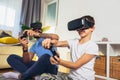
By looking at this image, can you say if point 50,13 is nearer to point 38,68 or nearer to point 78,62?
point 38,68

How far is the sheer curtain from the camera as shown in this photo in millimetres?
3046

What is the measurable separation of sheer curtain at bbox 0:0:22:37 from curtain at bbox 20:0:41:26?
0.34 ft

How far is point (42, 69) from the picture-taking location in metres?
1.19

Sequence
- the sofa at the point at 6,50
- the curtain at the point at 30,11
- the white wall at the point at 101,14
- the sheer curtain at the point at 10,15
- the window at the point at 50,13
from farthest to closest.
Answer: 1. the window at the point at 50,13
2. the curtain at the point at 30,11
3. the sheer curtain at the point at 10,15
4. the sofa at the point at 6,50
5. the white wall at the point at 101,14

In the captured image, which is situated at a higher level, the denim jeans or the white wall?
the white wall

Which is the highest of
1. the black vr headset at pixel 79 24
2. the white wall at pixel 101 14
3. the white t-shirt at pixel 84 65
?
the white wall at pixel 101 14

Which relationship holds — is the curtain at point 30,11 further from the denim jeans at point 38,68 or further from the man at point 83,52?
the man at point 83,52

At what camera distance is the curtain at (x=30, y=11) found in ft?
10.6

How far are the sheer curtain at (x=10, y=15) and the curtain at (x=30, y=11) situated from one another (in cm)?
10

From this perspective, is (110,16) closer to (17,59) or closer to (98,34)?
(98,34)

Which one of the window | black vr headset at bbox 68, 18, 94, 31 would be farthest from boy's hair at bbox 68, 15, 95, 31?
the window

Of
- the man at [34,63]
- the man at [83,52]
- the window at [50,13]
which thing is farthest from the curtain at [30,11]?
the man at [83,52]

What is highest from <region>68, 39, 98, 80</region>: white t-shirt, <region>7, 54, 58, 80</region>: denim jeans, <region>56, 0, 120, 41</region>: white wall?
<region>56, 0, 120, 41</region>: white wall

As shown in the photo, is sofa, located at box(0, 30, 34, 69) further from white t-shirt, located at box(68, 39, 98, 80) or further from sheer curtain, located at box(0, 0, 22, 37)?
white t-shirt, located at box(68, 39, 98, 80)
